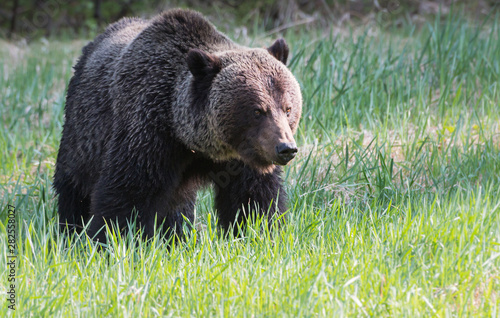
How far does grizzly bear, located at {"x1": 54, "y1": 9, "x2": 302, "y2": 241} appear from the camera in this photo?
13.2ft

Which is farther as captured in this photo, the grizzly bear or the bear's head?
the grizzly bear

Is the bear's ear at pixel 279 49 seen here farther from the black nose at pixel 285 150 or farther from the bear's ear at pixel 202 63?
the black nose at pixel 285 150

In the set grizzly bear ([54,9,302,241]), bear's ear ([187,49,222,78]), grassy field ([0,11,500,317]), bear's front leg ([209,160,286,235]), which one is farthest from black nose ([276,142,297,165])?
bear's ear ([187,49,222,78])

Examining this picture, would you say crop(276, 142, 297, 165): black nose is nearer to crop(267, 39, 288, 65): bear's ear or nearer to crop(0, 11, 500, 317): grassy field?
crop(0, 11, 500, 317): grassy field

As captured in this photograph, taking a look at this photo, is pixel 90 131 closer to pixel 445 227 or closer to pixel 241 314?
pixel 241 314

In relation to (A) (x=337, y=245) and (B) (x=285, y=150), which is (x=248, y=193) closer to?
(B) (x=285, y=150)

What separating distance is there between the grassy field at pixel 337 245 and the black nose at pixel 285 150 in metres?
0.46

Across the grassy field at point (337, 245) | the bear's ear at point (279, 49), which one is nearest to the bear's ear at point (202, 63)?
the bear's ear at point (279, 49)

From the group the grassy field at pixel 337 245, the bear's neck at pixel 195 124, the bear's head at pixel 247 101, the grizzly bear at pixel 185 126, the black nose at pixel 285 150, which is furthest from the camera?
the bear's neck at pixel 195 124

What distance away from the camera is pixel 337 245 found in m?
3.57

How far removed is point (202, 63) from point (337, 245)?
1.47m

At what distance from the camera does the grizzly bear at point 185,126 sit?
401 cm

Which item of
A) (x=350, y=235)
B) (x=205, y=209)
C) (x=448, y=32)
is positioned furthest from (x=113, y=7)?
(x=350, y=235)

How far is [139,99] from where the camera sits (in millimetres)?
4281
